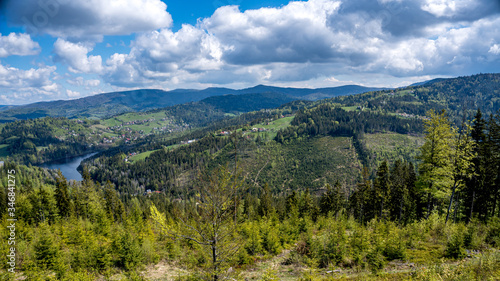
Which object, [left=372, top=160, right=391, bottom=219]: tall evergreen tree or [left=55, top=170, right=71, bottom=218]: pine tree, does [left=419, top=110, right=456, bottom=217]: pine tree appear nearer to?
[left=372, top=160, right=391, bottom=219]: tall evergreen tree

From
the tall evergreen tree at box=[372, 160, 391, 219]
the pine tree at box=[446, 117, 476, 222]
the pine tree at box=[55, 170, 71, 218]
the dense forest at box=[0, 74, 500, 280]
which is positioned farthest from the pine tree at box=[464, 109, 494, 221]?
the pine tree at box=[55, 170, 71, 218]

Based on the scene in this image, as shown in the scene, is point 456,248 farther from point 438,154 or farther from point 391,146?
point 391,146

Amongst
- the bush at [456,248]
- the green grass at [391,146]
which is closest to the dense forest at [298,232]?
the bush at [456,248]

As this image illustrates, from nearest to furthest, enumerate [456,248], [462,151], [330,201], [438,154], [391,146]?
[456,248]
[462,151]
[438,154]
[330,201]
[391,146]

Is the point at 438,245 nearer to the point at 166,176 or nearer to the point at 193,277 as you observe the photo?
the point at 193,277

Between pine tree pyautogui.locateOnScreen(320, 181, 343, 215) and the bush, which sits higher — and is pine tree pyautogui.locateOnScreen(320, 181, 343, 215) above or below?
below

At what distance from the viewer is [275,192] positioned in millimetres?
130000

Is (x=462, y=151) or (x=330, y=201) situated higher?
(x=462, y=151)

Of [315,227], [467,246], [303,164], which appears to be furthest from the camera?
[303,164]

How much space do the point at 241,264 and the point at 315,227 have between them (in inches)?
655

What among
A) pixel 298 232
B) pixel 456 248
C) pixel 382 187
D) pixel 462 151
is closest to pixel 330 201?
pixel 382 187

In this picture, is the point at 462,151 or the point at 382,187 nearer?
the point at 462,151

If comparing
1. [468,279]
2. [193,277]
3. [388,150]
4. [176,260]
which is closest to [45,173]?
[176,260]

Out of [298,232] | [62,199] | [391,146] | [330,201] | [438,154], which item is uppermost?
[438,154]
